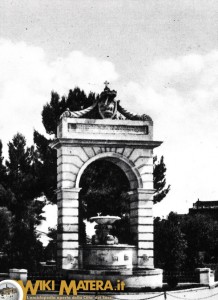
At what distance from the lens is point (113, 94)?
26984mm

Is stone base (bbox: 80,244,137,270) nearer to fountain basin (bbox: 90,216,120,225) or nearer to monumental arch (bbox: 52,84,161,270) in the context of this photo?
monumental arch (bbox: 52,84,161,270)

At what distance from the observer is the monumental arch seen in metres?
25.6

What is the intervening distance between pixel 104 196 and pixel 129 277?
13.7m

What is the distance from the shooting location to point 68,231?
2550cm

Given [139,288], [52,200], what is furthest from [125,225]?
[139,288]

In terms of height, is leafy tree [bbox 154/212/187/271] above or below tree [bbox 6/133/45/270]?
below

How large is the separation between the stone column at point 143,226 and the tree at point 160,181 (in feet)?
42.7

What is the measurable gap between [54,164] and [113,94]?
11900 mm

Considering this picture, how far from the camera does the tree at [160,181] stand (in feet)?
131

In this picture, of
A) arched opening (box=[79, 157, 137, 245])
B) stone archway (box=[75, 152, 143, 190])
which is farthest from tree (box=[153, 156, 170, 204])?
stone archway (box=[75, 152, 143, 190])

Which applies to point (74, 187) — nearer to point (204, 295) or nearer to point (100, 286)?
point (100, 286)

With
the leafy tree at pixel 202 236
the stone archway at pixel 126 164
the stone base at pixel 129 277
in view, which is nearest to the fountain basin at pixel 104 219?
the stone archway at pixel 126 164

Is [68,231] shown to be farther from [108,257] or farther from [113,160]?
[113,160]

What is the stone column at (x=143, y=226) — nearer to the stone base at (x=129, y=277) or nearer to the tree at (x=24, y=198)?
the stone base at (x=129, y=277)
